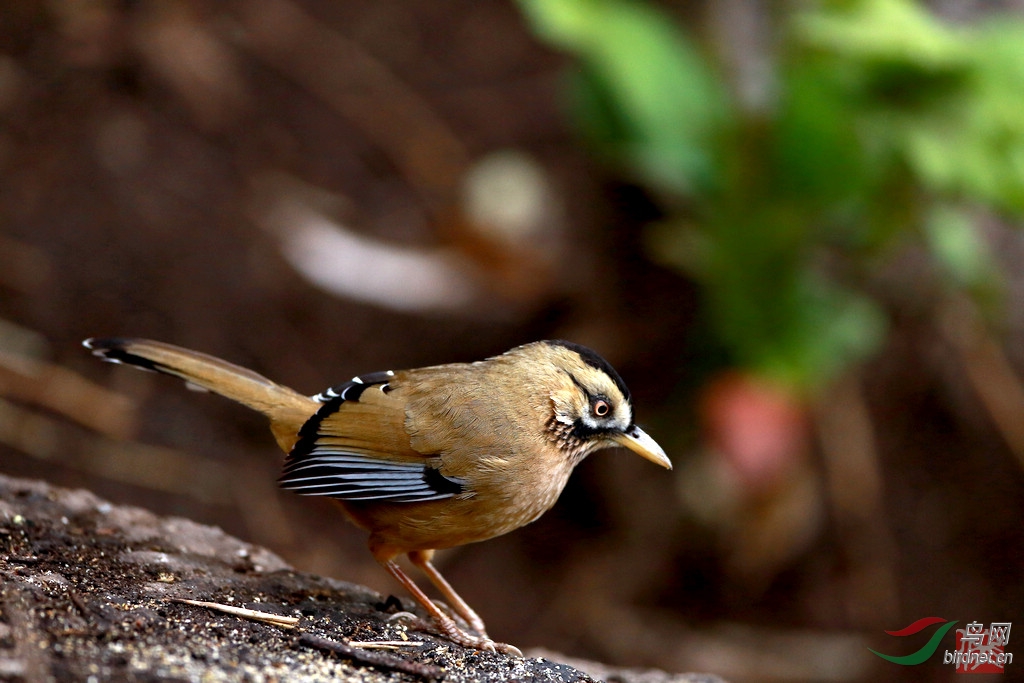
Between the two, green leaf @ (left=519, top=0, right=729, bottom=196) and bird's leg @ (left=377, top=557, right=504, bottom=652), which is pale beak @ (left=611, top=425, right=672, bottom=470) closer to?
bird's leg @ (left=377, top=557, right=504, bottom=652)

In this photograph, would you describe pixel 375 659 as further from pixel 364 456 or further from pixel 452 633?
pixel 364 456

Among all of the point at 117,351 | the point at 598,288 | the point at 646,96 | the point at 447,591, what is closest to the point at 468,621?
the point at 447,591

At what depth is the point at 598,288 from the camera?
8.73 m

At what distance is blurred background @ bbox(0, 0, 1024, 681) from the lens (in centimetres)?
689

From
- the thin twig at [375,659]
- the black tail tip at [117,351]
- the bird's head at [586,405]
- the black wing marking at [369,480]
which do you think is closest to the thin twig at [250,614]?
the thin twig at [375,659]

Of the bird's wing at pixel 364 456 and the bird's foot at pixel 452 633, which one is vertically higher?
the bird's wing at pixel 364 456

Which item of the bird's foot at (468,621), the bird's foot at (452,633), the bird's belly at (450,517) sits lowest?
the bird's foot at (452,633)

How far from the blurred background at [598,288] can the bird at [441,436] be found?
2.94 meters

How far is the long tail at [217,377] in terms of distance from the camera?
4.18m

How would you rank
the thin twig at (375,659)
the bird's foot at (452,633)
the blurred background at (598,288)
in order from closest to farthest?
1. the thin twig at (375,659)
2. the bird's foot at (452,633)
3. the blurred background at (598,288)

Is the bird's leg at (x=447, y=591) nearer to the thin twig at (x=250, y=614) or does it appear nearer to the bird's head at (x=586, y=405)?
the bird's head at (x=586, y=405)

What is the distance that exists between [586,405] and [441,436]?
631 millimetres

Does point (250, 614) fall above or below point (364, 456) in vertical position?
below

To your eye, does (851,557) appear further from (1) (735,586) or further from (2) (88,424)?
(2) (88,424)
